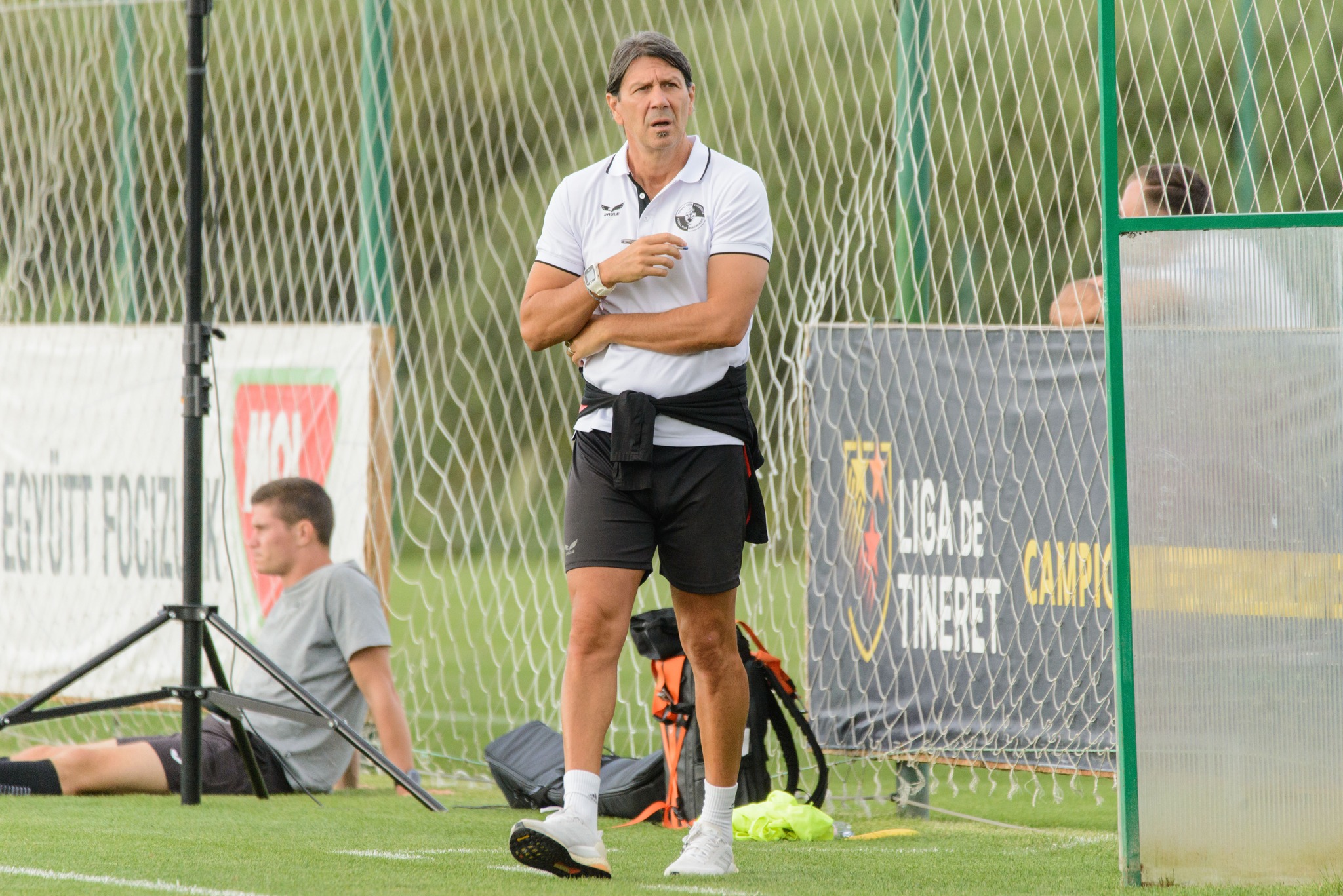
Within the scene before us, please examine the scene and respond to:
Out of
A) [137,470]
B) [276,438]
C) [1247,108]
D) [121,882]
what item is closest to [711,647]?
[121,882]

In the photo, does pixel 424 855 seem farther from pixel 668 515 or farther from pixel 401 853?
pixel 668 515

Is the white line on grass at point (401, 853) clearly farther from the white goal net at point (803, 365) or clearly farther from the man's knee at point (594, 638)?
the white goal net at point (803, 365)

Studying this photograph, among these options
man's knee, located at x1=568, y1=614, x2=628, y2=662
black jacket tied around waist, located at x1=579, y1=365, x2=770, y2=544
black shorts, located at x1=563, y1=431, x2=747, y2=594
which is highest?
black jacket tied around waist, located at x1=579, y1=365, x2=770, y2=544

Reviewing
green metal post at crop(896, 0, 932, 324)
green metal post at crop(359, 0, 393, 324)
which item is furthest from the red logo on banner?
green metal post at crop(896, 0, 932, 324)

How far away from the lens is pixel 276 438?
611 cm

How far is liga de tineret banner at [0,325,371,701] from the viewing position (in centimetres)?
602

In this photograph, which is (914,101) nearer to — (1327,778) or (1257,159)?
(1257,159)

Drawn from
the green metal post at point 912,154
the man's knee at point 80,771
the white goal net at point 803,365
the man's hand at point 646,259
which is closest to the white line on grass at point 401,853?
the man's hand at point 646,259

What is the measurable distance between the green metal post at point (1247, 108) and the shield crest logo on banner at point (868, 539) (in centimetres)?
134

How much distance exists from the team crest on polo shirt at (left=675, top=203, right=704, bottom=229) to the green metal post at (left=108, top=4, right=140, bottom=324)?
4.03 meters

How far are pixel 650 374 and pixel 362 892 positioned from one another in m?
1.18

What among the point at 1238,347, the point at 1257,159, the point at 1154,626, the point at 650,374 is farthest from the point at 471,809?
the point at 1257,159

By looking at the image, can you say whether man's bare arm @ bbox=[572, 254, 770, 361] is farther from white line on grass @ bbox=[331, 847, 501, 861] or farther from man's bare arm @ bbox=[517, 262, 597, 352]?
white line on grass @ bbox=[331, 847, 501, 861]

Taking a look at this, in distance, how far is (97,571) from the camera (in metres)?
6.58
